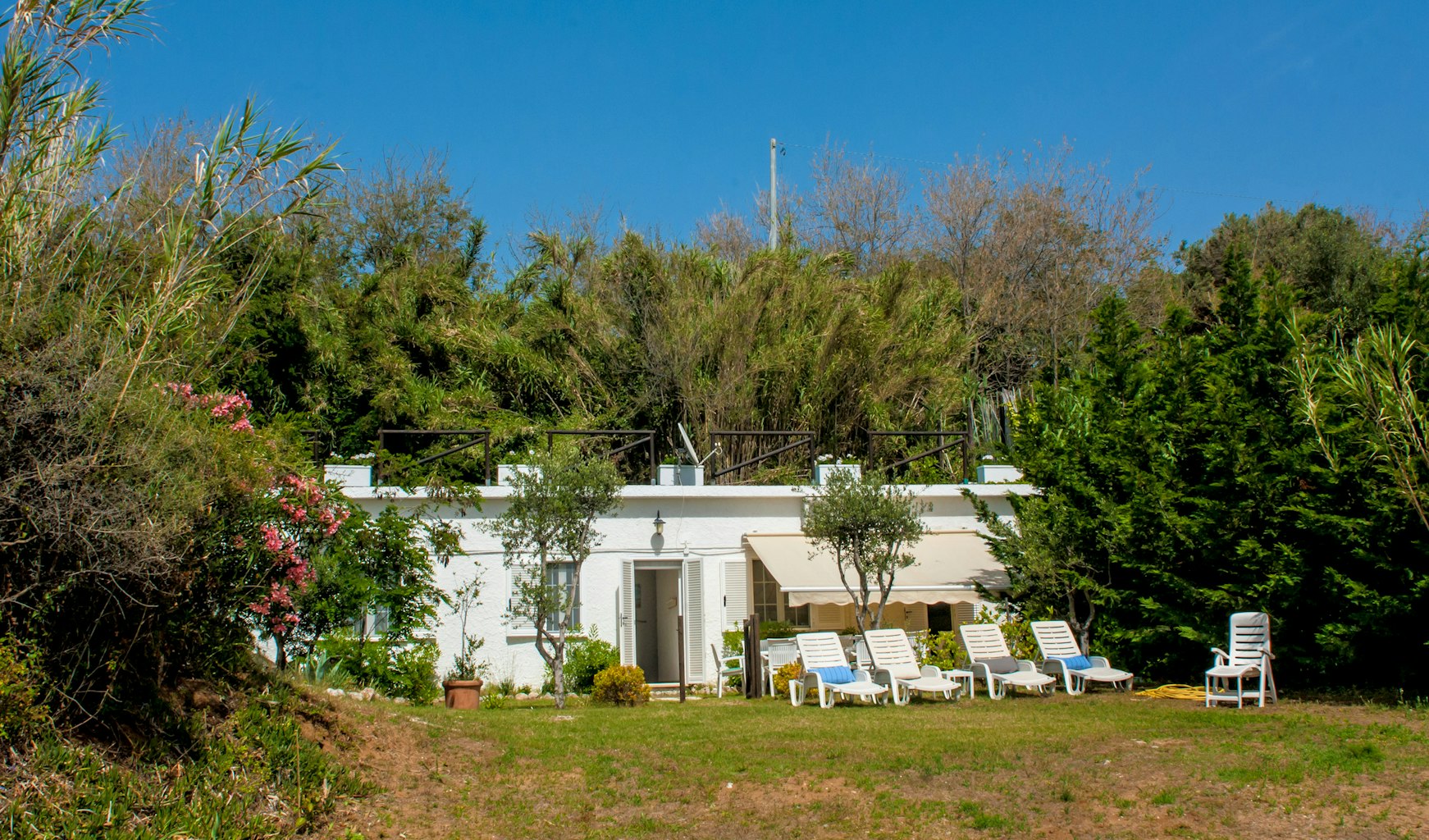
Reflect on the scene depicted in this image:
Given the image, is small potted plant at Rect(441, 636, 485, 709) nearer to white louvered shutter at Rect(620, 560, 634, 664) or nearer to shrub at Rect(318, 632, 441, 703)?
shrub at Rect(318, 632, 441, 703)

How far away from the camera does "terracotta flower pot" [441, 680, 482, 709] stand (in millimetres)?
14352

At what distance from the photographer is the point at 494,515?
16.8 meters

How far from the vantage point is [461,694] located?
14.4 m

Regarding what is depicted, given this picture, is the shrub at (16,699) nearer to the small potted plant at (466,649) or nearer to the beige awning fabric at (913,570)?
the small potted plant at (466,649)

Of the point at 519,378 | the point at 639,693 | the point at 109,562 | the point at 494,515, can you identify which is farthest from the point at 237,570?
the point at 519,378

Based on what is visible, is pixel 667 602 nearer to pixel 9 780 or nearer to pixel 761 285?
pixel 761 285

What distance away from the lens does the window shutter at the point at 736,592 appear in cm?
1784

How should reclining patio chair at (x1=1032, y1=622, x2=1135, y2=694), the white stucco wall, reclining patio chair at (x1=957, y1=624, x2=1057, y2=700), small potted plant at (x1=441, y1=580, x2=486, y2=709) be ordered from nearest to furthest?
reclining patio chair at (x1=957, y1=624, x2=1057, y2=700), reclining patio chair at (x1=1032, y1=622, x2=1135, y2=694), small potted plant at (x1=441, y1=580, x2=486, y2=709), the white stucco wall

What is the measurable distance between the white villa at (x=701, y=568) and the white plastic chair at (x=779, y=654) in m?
0.58

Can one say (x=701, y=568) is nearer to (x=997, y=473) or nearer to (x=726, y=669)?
(x=726, y=669)

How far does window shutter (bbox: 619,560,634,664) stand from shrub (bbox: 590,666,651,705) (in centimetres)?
227

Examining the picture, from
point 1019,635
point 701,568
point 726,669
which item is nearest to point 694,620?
point 701,568

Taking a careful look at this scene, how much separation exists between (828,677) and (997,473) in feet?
21.6

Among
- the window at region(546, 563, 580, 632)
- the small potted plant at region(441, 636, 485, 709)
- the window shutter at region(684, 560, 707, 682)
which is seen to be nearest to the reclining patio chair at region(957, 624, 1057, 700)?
the window shutter at region(684, 560, 707, 682)
